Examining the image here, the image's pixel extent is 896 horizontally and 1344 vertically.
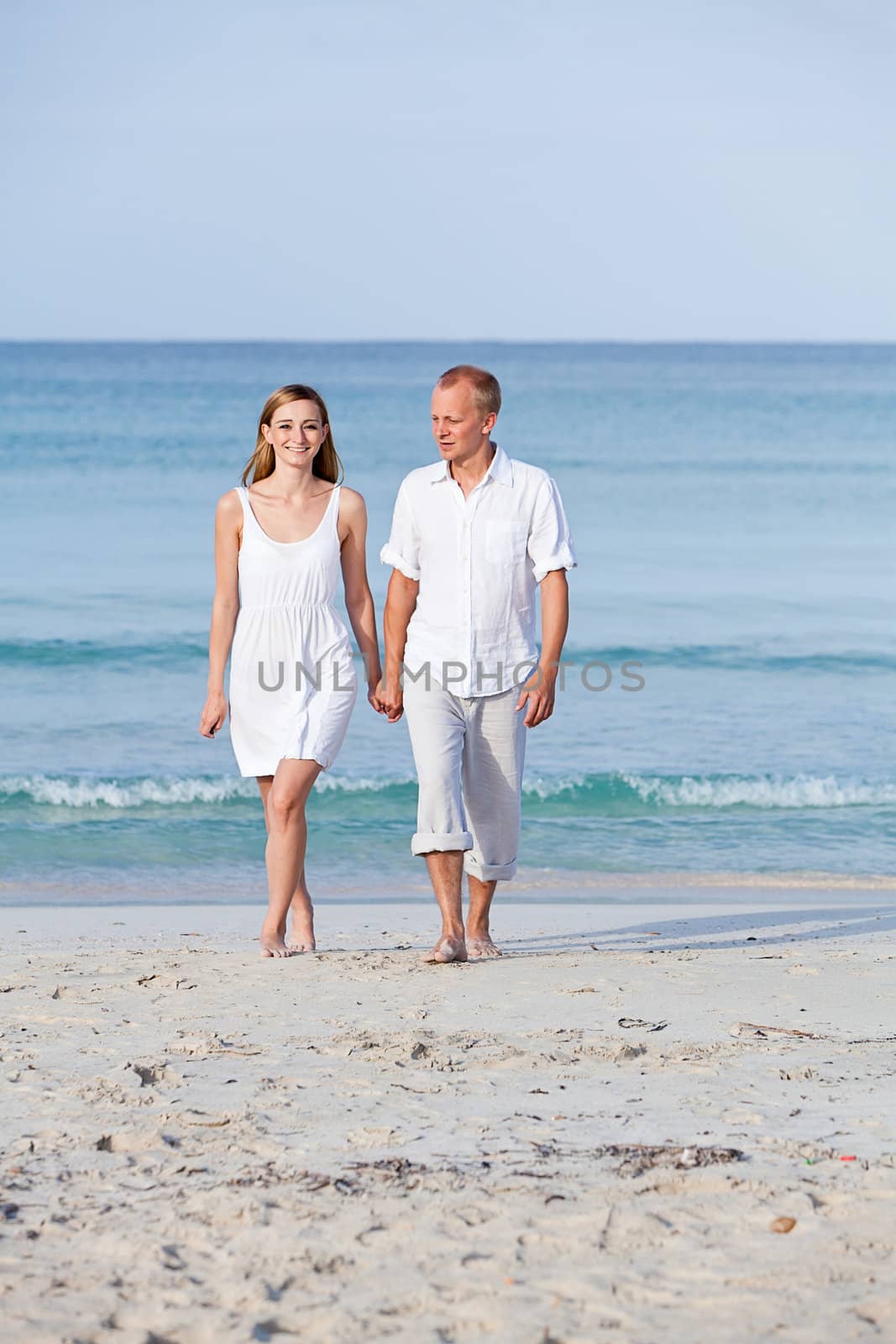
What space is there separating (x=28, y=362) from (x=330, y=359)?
22.7 meters

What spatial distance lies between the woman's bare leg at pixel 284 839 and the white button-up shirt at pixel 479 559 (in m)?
0.54

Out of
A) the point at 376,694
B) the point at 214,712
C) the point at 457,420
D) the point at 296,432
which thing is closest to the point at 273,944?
the point at 214,712

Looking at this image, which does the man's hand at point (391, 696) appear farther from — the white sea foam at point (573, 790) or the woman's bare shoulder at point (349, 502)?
the white sea foam at point (573, 790)

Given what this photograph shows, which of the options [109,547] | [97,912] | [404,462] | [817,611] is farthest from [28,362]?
[97,912]

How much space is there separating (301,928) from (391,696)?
917mm

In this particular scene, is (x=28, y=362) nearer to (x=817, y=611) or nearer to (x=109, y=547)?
(x=109, y=547)

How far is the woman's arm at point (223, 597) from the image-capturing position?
199 inches

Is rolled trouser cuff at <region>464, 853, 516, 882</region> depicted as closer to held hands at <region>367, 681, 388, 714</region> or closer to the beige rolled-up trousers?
the beige rolled-up trousers

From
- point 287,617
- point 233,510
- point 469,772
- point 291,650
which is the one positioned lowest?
point 469,772

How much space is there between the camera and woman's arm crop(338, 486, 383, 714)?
5.07m

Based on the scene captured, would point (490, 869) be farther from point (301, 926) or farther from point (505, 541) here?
point (505, 541)

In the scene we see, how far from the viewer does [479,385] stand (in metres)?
4.88

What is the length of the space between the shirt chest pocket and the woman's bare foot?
141 centimetres

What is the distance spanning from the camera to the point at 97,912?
22.1ft
